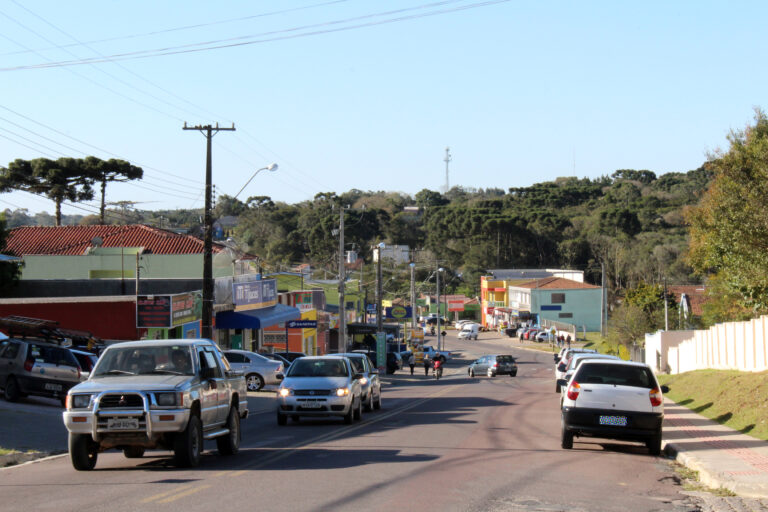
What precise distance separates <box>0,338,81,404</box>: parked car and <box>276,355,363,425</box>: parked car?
7429mm

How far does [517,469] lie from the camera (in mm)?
12484

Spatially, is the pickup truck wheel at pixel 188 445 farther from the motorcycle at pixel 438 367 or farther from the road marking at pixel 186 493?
the motorcycle at pixel 438 367

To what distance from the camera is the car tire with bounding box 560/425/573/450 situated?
15.3 metres

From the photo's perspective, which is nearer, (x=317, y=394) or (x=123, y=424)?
(x=123, y=424)

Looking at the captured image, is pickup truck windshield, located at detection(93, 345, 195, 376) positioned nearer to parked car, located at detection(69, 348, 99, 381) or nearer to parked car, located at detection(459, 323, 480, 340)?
parked car, located at detection(69, 348, 99, 381)

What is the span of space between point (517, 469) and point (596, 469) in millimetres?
1281

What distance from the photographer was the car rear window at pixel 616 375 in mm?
15453

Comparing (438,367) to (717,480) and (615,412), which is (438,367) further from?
(717,480)

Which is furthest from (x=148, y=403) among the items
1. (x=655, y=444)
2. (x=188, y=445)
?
(x=655, y=444)

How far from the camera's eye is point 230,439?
13602mm

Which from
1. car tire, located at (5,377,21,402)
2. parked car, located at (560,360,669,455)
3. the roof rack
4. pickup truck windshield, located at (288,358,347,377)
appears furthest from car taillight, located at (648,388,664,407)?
the roof rack

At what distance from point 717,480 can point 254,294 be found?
37.3 meters

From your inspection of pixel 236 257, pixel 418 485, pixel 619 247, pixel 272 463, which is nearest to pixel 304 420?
pixel 272 463

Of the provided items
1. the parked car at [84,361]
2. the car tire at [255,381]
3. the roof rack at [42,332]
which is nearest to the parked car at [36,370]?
the parked car at [84,361]
